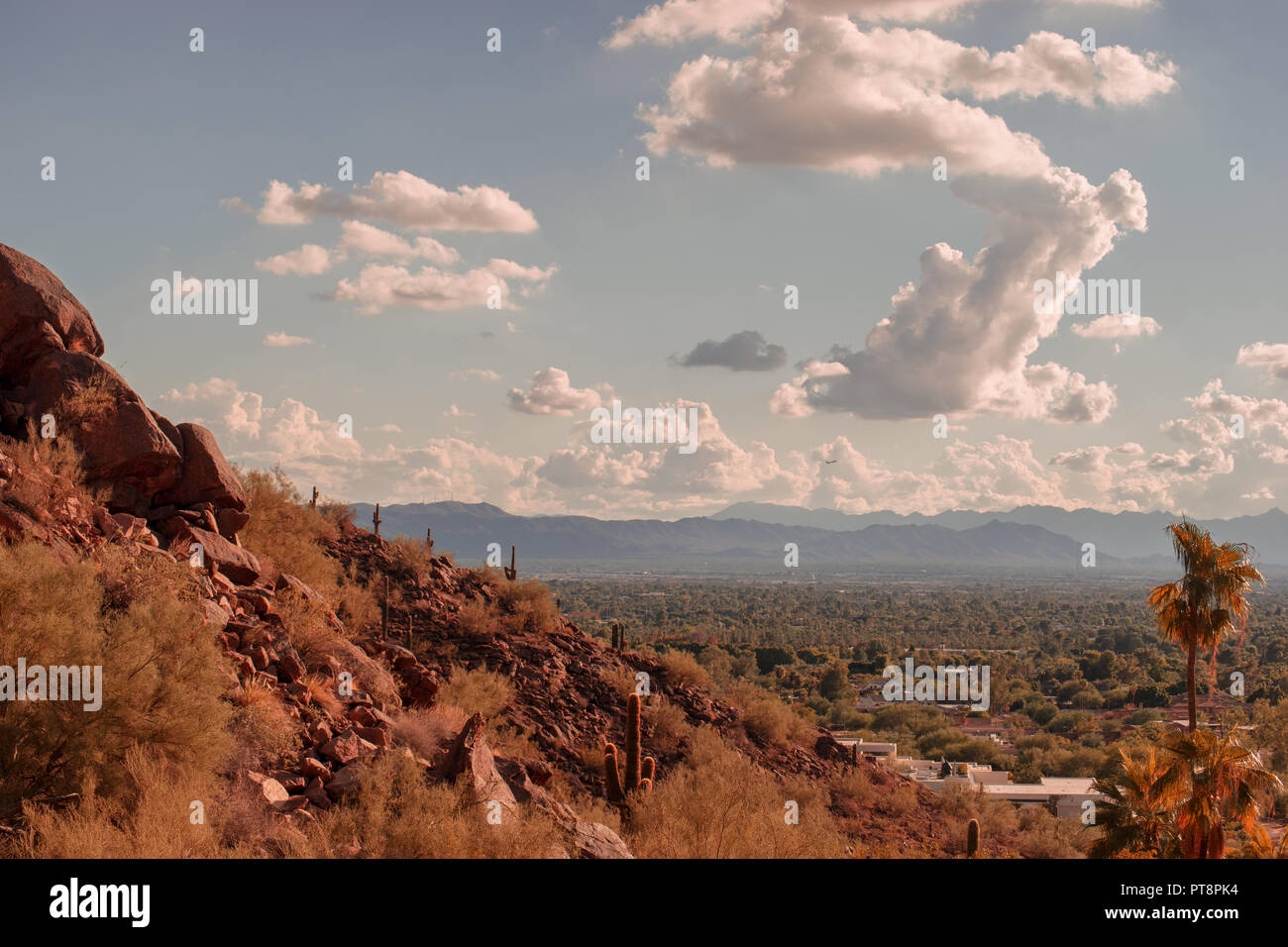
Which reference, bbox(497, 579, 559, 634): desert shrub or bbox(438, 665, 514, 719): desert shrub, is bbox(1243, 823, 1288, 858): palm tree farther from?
bbox(497, 579, 559, 634): desert shrub

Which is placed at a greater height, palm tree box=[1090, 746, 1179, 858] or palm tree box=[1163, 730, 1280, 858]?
palm tree box=[1163, 730, 1280, 858]

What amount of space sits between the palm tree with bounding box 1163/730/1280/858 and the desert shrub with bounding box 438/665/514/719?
1364 centimetres

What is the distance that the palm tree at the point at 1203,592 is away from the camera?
1803cm

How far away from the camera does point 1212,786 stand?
576 inches

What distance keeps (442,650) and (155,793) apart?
14.7m

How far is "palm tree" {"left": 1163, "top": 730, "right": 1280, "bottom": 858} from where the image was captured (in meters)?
14.4

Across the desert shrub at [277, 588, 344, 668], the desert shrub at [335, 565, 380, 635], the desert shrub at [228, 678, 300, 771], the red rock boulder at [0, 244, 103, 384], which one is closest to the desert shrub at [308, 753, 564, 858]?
the desert shrub at [228, 678, 300, 771]

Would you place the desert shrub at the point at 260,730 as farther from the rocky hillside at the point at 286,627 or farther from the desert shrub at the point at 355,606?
the desert shrub at the point at 355,606

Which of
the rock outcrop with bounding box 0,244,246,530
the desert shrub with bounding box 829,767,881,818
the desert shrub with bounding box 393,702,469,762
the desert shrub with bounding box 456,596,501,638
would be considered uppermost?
the rock outcrop with bounding box 0,244,246,530

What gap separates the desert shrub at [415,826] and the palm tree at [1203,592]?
→ 13.3 meters

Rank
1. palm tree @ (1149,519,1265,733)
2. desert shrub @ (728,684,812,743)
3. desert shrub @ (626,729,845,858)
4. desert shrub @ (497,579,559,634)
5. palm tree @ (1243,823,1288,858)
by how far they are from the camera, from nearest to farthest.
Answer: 1. desert shrub @ (626,729,845,858)
2. palm tree @ (1243,823,1288,858)
3. palm tree @ (1149,519,1265,733)
4. desert shrub @ (497,579,559,634)
5. desert shrub @ (728,684,812,743)

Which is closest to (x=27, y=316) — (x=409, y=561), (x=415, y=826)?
(x=409, y=561)

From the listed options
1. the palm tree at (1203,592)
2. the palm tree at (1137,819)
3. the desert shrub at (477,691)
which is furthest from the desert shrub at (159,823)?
the palm tree at (1203,592)
